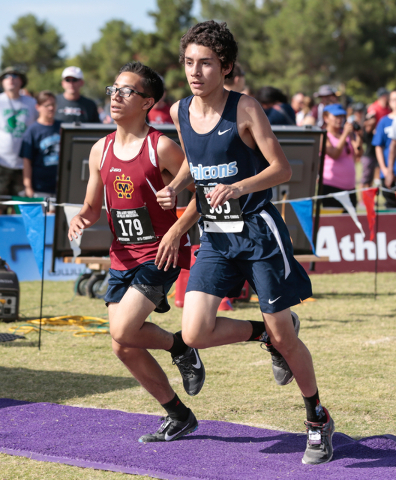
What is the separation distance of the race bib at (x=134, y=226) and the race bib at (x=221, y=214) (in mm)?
400

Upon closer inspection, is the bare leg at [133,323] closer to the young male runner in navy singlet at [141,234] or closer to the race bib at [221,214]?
the young male runner in navy singlet at [141,234]

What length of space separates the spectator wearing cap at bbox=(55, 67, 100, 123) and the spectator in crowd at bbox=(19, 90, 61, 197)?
0.84 feet

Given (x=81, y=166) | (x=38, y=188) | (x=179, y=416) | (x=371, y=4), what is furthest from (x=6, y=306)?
(x=371, y=4)

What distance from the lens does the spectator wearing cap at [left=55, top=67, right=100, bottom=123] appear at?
10250 mm

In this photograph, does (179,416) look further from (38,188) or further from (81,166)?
(38,188)

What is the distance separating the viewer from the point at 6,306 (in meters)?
7.42

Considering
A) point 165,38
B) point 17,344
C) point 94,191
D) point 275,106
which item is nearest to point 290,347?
point 94,191

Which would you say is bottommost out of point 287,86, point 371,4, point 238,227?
point 238,227

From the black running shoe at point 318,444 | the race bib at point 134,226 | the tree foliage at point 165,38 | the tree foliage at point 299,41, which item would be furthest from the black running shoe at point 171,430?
the tree foliage at point 165,38

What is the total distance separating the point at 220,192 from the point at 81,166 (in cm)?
457

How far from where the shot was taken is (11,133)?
Result: 10352mm

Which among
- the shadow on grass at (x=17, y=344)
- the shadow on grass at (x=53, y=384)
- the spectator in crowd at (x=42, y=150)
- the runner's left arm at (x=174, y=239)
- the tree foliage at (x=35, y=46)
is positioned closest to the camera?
the runner's left arm at (x=174, y=239)

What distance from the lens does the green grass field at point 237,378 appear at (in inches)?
176

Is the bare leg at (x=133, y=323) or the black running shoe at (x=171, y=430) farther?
the black running shoe at (x=171, y=430)
